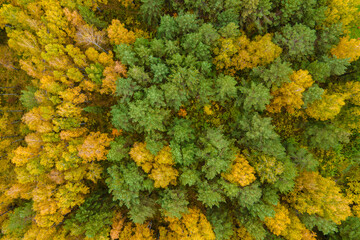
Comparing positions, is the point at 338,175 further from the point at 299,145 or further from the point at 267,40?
the point at 267,40

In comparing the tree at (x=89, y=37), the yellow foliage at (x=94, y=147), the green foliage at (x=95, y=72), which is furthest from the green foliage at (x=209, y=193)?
the tree at (x=89, y=37)

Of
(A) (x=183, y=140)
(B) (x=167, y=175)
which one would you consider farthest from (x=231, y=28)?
(B) (x=167, y=175)

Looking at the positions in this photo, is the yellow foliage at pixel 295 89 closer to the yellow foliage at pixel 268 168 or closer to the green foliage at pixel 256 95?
the green foliage at pixel 256 95

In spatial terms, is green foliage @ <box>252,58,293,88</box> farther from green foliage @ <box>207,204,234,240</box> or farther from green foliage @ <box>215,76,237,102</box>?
green foliage @ <box>207,204,234,240</box>

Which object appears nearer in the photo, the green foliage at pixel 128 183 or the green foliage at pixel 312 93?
the green foliage at pixel 312 93

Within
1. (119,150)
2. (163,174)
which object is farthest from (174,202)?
(119,150)

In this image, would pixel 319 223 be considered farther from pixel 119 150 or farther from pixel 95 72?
pixel 95 72

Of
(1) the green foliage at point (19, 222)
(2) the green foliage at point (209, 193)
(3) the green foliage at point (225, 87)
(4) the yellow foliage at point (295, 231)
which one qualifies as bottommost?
(1) the green foliage at point (19, 222)

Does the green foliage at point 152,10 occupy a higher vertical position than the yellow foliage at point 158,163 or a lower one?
higher
